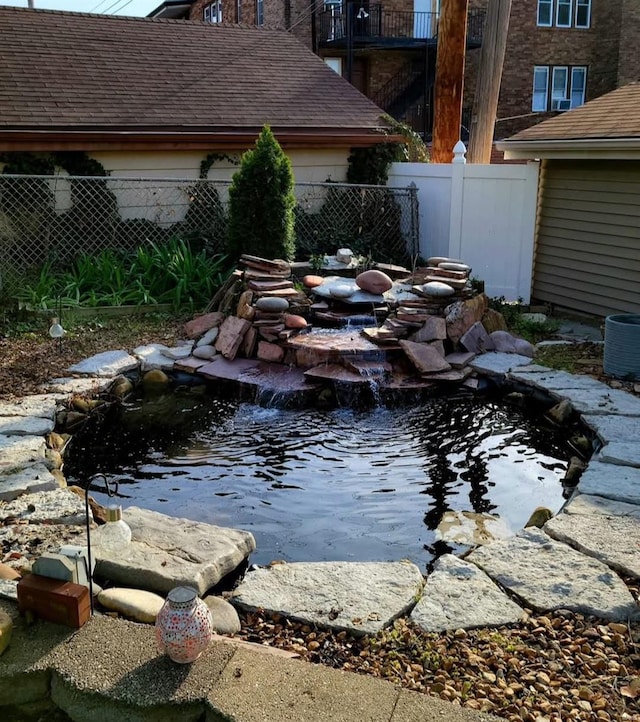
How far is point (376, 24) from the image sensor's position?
2114cm

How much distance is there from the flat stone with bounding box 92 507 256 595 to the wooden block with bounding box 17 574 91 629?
0.58 m

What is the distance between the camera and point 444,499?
15.2 ft

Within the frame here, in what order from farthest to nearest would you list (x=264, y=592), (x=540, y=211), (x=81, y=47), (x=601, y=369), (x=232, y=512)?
(x=81, y=47) → (x=540, y=211) → (x=601, y=369) → (x=232, y=512) → (x=264, y=592)

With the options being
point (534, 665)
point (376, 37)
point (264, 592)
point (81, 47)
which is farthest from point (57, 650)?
point (376, 37)

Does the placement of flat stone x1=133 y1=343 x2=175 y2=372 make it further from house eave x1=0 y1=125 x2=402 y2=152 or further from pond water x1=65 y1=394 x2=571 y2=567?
house eave x1=0 y1=125 x2=402 y2=152

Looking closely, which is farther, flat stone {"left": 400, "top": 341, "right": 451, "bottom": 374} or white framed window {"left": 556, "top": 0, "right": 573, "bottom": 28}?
white framed window {"left": 556, "top": 0, "right": 573, "bottom": 28}

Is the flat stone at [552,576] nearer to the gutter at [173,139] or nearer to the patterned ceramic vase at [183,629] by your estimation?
the patterned ceramic vase at [183,629]

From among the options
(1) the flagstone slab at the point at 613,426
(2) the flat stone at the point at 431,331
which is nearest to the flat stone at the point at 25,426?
(2) the flat stone at the point at 431,331

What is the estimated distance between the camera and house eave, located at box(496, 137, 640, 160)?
7.47 m

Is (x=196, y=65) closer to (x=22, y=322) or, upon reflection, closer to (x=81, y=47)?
(x=81, y=47)

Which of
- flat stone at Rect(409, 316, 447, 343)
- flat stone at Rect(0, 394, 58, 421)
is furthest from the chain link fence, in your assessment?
flat stone at Rect(409, 316, 447, 343)

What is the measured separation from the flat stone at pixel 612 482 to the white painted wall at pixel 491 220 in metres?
5.05

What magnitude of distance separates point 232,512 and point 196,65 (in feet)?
34.1

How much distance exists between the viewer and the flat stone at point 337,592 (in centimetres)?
312
